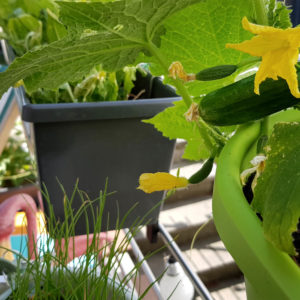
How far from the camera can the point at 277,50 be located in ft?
0.63

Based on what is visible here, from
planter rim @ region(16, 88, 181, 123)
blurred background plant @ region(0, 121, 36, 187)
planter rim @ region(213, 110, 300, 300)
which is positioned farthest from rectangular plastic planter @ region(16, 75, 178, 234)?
blurred background plant @ region(0, 121, 36, 187)

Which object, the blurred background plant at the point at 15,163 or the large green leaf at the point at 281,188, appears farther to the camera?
the blurred background plant at the point at 15,163

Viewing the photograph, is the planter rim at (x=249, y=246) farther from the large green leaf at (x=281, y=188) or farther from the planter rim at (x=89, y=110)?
the planter rim at (x=89, y=110)

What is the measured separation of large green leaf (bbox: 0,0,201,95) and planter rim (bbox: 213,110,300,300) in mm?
107

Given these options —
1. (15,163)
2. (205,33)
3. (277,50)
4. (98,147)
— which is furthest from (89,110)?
(15,163)

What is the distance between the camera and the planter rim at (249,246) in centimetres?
19

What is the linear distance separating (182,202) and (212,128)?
4.46 ft

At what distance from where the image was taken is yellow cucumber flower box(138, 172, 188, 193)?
0.89 feet

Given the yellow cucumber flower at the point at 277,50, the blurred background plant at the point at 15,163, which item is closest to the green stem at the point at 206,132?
the yellow cucumber flower at the point at 277,50

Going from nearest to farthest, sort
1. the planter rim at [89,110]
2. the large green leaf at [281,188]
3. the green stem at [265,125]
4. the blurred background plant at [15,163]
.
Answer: the large green leaf at [281,188], the green stem at [265,125], the planter rim at [89,110], the blurred background plant at [15,163]

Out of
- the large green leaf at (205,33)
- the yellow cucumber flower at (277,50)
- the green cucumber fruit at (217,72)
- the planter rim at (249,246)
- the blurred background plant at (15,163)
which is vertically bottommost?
the planter rim at (249,246)

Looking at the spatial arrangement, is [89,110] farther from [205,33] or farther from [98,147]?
[205,33]

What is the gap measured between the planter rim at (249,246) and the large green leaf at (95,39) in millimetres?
107

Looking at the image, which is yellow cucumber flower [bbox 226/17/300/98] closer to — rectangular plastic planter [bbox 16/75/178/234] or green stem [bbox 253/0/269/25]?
green stem [bbox 253/0/269/25]
